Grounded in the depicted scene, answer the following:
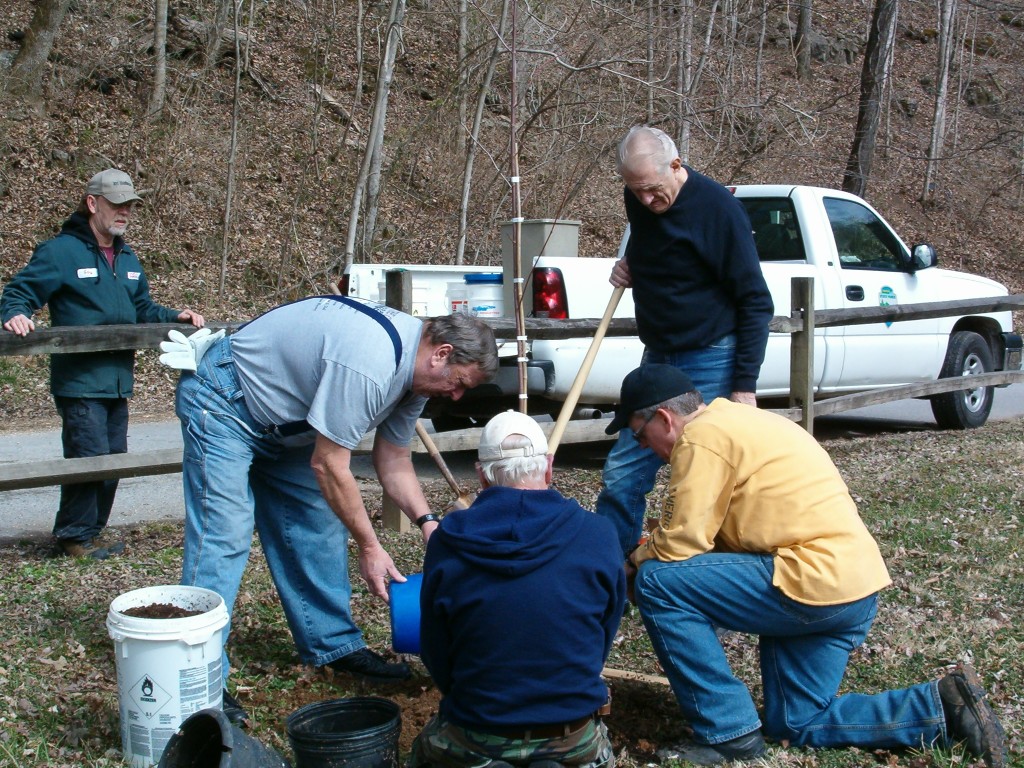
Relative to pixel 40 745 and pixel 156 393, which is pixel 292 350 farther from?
pixel 156 393

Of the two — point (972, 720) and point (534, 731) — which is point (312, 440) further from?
point (972, 720)

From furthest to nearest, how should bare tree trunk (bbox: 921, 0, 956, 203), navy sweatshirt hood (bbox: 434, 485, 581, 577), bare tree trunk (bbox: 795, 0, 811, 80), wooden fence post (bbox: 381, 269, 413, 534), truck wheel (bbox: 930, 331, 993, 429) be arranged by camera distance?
bare tree trunk (bbox: 795, 0, 811, 80)
bare tree trunk (bbox: 921, 0, 956, 203)
truck wheel (bbox: 930, 331, 993, 429)
wooden fence post (bbox: 381, 269, 413, 534)
navy sweatshirt hood (bbox: 434, 485, 581, 577)

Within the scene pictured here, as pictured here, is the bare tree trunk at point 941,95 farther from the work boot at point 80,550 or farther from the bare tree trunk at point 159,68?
the work boot at point 80,550

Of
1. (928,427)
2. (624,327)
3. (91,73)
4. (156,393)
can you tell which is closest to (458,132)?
(91,73)

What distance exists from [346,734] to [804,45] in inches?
1090

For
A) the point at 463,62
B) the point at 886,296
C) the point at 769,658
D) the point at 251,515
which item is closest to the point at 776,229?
the point at 886,296

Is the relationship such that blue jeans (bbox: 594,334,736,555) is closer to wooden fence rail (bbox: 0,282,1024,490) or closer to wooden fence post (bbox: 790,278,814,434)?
wooden fence rail (bbox: 0,282,1024,490)

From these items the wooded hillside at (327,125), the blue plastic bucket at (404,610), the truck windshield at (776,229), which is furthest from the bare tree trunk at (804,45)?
the blue plastic bucket at (404,610)

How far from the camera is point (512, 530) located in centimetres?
275

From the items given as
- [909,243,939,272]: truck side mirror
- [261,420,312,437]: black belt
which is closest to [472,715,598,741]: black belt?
[261,420,312,437]: black belt

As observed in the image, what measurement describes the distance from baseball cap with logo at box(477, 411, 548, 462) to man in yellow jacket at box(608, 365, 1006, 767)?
581 millimetres

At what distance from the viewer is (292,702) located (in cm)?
388

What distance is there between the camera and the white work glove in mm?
3645

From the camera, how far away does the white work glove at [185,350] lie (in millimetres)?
3645
